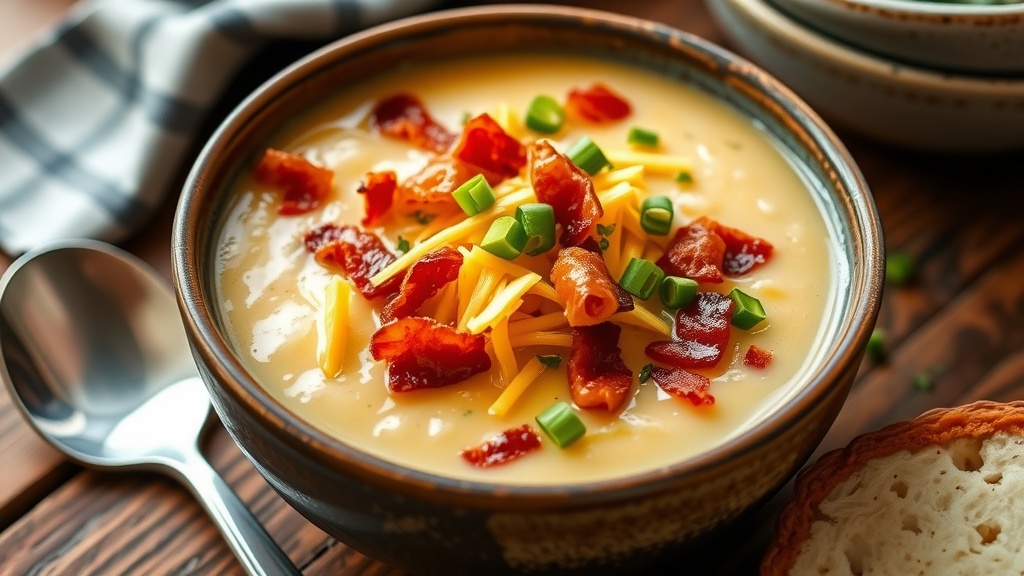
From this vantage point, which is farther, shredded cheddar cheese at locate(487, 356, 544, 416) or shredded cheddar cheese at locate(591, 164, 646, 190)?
shredded cheddar cheese at locate(591, 164, 646, 190)

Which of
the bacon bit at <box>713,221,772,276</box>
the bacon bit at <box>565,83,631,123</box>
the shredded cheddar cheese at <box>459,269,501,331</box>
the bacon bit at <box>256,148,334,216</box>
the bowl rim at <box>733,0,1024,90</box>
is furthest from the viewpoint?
the bowl rim at <box>733,0,1024,90</box>

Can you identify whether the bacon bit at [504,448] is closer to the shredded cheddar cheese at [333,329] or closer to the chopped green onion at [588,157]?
the shredded cheddar cheese at [333,329]

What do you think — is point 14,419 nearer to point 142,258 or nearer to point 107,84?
point 142,258

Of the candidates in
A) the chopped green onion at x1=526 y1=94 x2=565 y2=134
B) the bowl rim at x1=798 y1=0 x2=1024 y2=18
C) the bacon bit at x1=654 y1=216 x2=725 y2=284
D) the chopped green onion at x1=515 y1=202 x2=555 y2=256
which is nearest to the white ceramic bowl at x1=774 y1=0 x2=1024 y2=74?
the bowl rim at x1=798 y1=0 x2=1024 y2=18

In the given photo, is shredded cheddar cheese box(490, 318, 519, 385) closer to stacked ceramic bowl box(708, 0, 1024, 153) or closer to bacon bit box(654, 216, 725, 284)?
bacon bit box(654, 216, 725, 284)

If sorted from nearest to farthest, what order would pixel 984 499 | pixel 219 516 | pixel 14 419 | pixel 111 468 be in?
pixel 984 499
pixel 219 516
pixel 111 468
pixel 14 419

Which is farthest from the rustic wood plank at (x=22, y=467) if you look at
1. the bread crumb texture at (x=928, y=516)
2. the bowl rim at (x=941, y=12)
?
the bowl rim at (x=941, y=12)

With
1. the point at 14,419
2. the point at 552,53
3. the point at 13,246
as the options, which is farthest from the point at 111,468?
the point at 552,53
